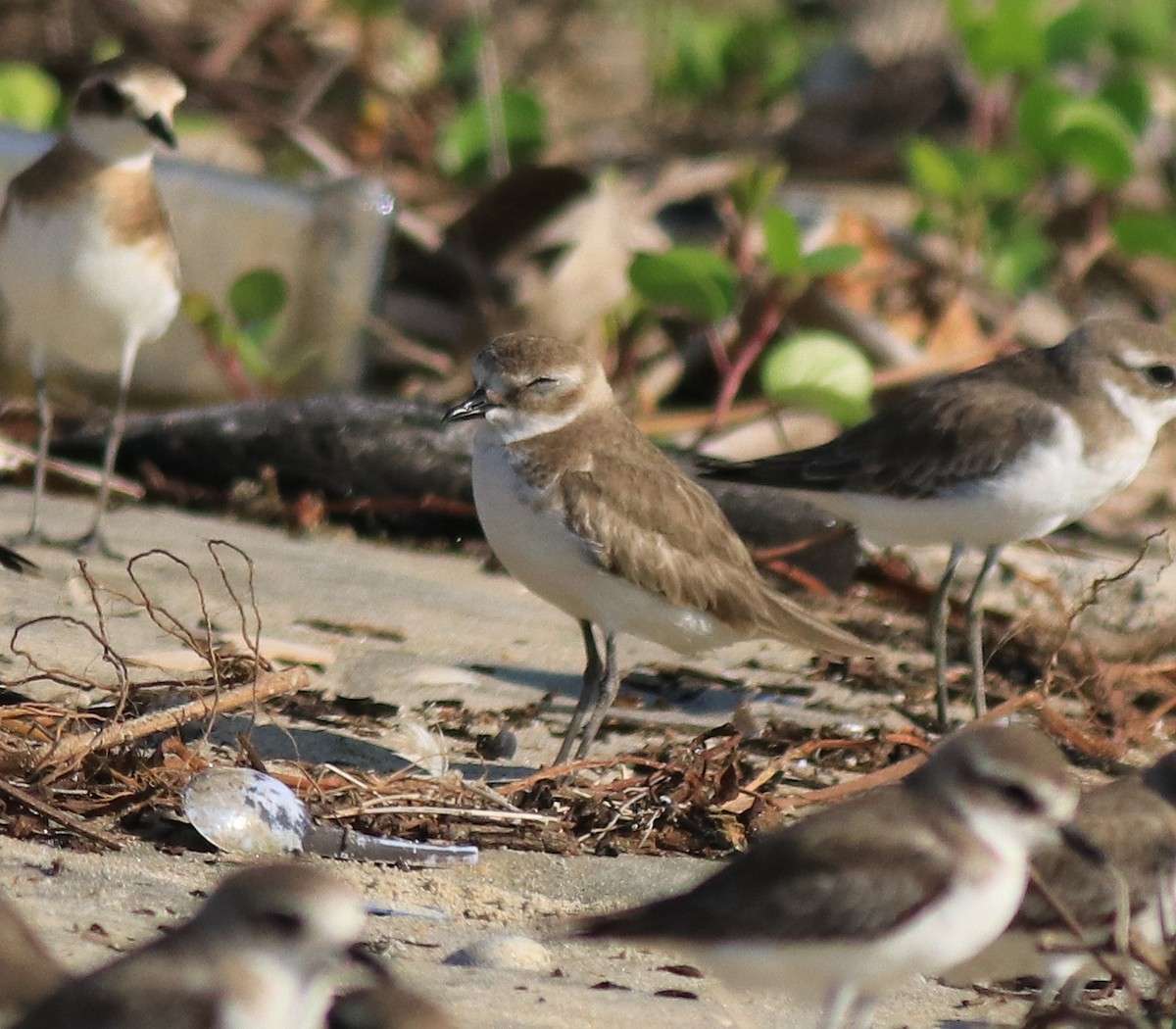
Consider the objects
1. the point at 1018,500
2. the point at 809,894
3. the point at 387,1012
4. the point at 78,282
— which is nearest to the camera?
the point at 387,1012

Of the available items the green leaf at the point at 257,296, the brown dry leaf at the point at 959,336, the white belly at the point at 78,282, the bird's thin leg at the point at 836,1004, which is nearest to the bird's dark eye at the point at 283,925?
the bird's thin leg at the point at 836,1004

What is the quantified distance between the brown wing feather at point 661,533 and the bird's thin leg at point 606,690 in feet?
0.60

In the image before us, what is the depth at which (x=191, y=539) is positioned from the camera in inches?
244

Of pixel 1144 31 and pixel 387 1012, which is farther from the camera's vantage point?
pixel 1144 31

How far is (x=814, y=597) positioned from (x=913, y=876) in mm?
3302

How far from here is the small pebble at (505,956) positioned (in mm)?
3594

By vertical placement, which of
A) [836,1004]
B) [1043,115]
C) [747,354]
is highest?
[1043,115]

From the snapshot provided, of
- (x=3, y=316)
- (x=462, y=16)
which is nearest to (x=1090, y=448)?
(x=3, y=316)

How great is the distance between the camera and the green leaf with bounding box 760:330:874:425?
22.9 feet

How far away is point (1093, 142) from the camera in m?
8.54

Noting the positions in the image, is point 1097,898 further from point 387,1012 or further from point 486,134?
point 486,134

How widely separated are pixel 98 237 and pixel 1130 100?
208 inches

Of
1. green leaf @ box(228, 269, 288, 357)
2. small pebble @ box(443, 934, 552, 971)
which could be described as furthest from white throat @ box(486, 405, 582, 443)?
green leaf @ box(228, 269, 288, 357)

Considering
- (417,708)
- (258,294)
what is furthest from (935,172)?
(417,708)
